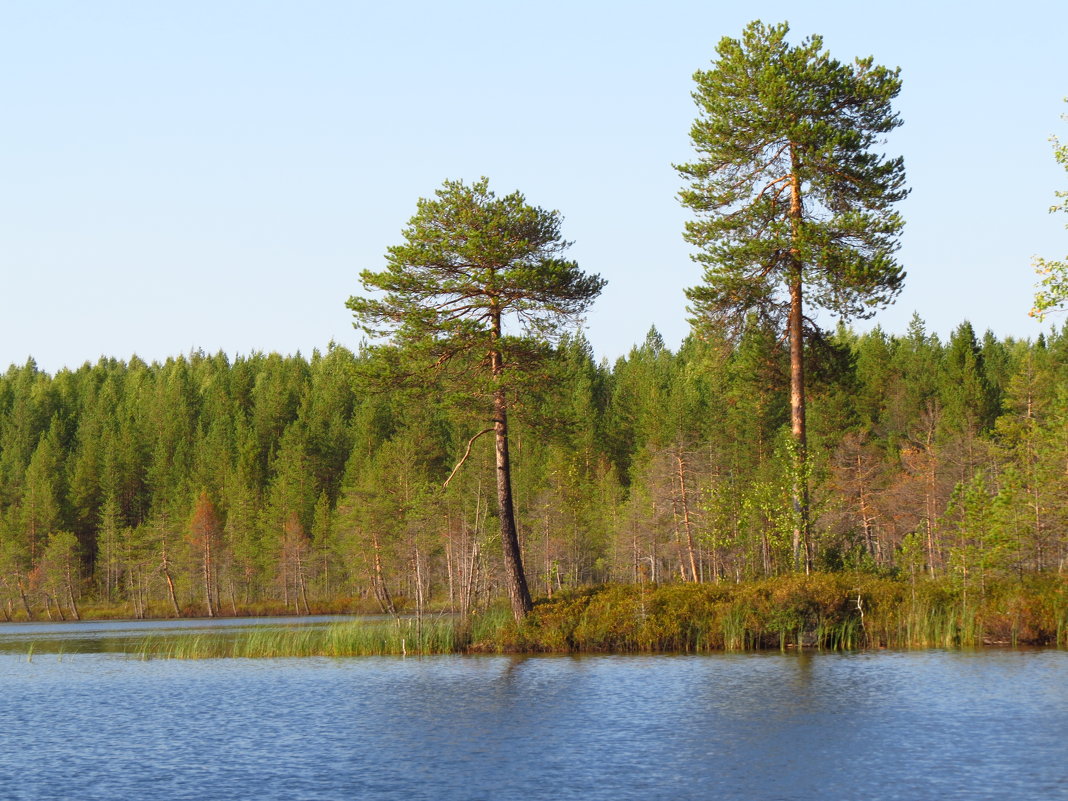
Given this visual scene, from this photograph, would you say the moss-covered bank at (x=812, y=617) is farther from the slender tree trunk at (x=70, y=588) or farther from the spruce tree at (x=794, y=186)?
the slender tree trunk at (x=70, y=588)

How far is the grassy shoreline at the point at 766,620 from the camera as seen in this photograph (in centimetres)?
3142

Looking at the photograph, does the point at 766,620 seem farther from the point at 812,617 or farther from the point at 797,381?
the point at 797,381

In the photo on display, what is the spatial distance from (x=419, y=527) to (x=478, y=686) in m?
56.5

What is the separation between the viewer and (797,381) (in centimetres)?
3766

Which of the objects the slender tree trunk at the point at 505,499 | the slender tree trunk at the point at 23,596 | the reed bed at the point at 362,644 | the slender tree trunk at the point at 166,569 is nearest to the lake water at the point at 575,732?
the reed bed at the point at 362,644

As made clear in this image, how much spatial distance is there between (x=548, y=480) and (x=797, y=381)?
5736 cm

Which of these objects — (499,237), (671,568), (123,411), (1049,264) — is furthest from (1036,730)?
(123,411)

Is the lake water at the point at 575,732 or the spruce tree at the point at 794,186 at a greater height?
the spruce tree at the point at 794,186

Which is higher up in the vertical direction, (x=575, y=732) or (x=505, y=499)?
(x=505, y=499)

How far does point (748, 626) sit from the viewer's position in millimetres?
33375

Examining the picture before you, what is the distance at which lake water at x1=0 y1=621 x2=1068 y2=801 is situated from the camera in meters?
16.0

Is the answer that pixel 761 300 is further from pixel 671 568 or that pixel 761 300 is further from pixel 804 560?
pixel 671 568

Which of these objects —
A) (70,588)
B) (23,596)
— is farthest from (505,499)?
(23,596)

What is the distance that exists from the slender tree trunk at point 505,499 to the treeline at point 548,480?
32.3 inches
